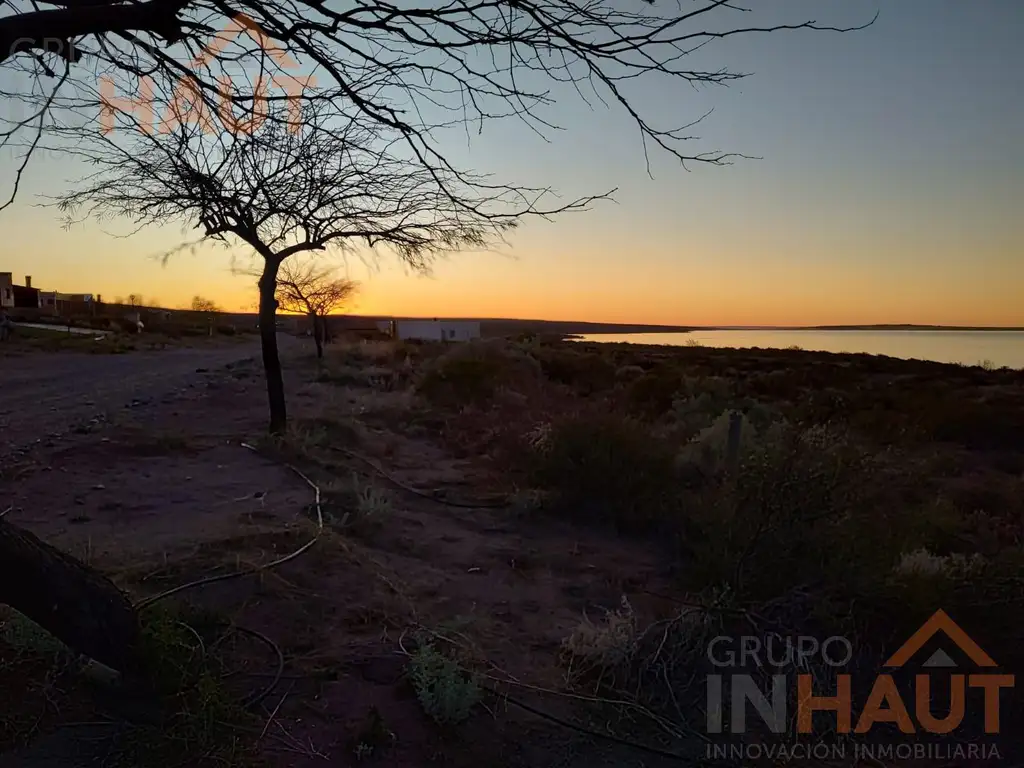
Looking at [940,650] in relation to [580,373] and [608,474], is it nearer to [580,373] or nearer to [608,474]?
[608,474]

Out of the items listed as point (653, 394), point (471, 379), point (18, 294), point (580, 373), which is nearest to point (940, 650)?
point (471, 379)

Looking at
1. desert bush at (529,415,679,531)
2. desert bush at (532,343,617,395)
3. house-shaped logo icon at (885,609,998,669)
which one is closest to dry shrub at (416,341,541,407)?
desert bush at (532,343,617,395)

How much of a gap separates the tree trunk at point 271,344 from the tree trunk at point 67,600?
23.2 feet

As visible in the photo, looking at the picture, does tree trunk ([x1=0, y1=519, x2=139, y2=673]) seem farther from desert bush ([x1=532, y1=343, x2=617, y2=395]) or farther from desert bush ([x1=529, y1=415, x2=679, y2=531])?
desert bush ([x1=532, y1=343, x2=617, y2=395])

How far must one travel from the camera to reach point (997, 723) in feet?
11.8

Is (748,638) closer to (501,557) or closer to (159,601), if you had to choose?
(501,557)

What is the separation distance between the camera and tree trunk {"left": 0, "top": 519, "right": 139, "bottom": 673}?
2674 millimetres

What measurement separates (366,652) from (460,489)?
458 centimetres

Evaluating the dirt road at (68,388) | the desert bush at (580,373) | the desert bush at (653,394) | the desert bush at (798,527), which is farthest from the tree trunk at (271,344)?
the desert bush at (580,373)

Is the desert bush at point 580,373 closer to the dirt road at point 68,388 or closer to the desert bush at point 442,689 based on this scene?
the dirt road at point 68,388

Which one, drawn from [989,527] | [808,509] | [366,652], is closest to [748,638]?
[808,509]

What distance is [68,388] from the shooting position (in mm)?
14531

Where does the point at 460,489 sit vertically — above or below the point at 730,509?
below

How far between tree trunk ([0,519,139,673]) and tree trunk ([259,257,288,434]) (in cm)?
706
